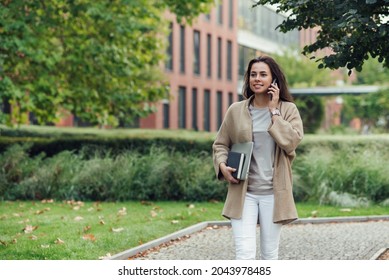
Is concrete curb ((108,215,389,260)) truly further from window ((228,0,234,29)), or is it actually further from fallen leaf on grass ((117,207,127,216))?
window ((228,0,234,29))

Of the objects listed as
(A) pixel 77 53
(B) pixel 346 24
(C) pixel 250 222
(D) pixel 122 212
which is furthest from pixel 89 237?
(A) pixel 77 53

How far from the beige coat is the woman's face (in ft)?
0.58

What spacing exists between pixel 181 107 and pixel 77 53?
29.9 m

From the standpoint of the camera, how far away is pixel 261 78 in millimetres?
6543

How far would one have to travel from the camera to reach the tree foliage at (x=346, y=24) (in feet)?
27.8

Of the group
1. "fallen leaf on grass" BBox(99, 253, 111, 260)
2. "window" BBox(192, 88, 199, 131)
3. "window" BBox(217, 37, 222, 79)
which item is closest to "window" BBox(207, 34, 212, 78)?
"window" BBox(217, 37, 222, 79)

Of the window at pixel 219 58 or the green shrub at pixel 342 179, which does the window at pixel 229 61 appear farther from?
the green shrub at pixel 342 179

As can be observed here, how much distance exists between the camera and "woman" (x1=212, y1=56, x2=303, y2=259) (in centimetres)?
645

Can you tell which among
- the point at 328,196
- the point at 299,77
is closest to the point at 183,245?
the point at 328,196

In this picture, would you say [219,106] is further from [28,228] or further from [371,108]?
[28,228]

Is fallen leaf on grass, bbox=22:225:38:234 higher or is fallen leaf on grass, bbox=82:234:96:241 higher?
fallen leaf on grass, bbox=82:234:96:241
